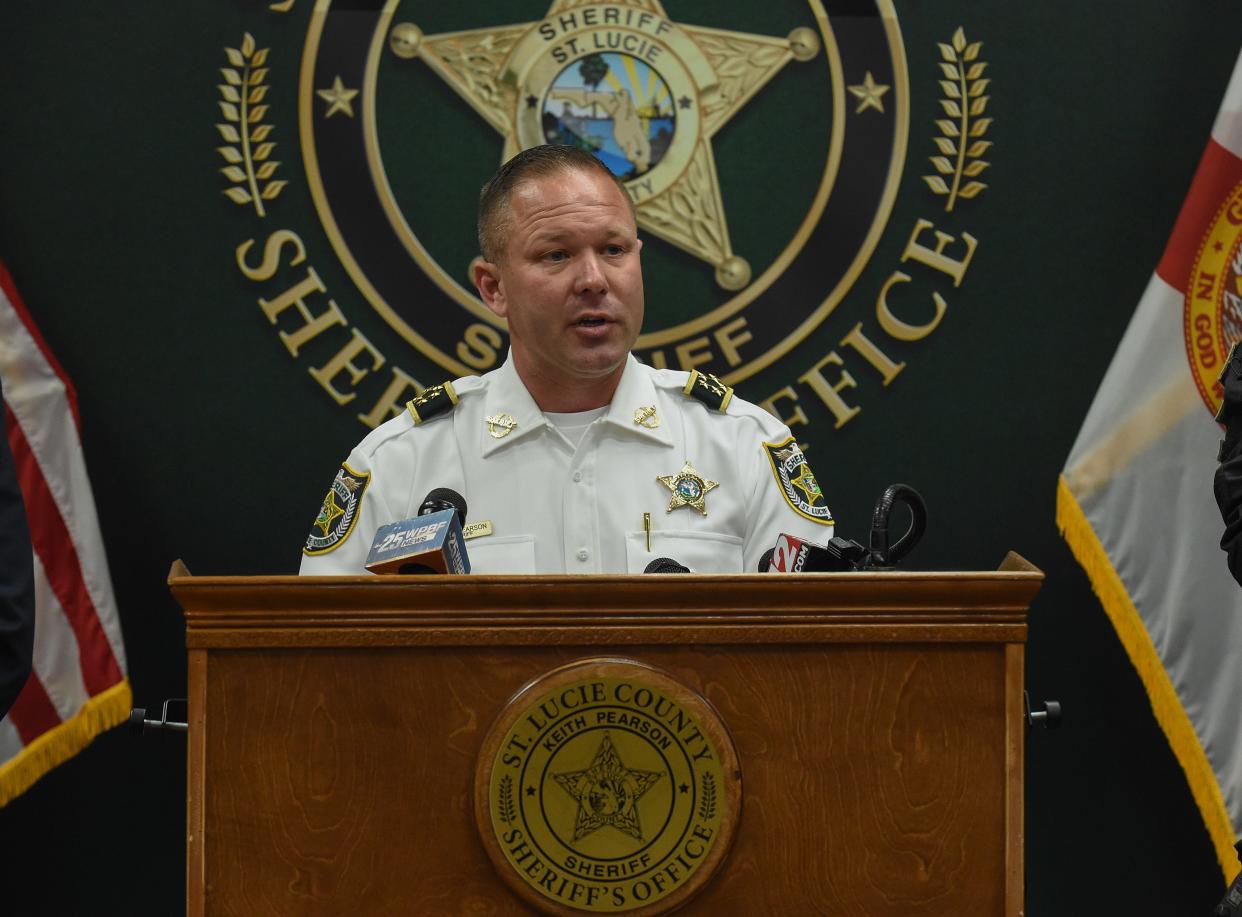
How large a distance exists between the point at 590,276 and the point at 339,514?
511 mm

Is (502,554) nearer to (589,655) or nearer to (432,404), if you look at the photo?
(432,404)

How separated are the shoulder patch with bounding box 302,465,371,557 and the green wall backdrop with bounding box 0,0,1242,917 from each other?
836mm

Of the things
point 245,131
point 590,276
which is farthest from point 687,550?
point 245,131

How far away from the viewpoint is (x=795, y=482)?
215cm

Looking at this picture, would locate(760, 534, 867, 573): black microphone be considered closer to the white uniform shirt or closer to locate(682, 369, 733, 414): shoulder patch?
the white uniform shirt

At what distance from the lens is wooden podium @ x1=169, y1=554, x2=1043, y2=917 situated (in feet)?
4.42

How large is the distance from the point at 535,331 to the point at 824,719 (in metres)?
0.91

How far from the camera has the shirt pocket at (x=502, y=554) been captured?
2041mm

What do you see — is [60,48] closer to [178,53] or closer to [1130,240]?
[178,53]

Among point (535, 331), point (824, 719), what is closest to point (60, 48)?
point (535, 331)

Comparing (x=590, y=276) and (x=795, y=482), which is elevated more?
(x=590, y=276)

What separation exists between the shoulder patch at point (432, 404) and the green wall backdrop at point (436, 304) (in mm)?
748

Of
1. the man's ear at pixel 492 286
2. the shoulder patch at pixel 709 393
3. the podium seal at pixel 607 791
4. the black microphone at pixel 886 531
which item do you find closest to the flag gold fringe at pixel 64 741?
the man's ear at pixel 492 286

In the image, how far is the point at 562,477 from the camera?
2.13m
